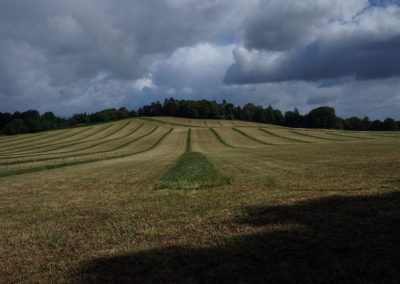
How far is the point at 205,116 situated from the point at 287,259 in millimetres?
145966

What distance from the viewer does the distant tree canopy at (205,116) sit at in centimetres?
13512

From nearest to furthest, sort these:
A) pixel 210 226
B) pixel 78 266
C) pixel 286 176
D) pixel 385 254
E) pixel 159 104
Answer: pixel 385 254 → pixel 78 266 → pixel 210 226 → pixel 286 176 → pixel 159 104

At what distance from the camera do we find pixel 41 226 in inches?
497

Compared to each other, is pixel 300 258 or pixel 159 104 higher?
pixel 159 104

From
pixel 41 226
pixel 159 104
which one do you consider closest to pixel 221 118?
pixel 159 104

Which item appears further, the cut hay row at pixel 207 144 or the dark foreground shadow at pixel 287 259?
the cut hay row at pixel 207 144

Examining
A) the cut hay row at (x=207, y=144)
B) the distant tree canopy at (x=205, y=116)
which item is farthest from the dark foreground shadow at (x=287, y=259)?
the distant tree canopy at (x=205, y=116)

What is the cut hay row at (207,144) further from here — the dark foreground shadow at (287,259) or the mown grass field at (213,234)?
the dark foreground shadow at (287,259)

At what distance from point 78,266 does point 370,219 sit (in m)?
7.57

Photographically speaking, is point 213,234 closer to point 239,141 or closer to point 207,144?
point 207,144

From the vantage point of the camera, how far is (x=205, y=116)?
15350 centimetres

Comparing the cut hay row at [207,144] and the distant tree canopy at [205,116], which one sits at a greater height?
the distant tree canopy at [205,116]

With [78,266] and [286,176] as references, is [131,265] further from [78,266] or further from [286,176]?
[286,176]

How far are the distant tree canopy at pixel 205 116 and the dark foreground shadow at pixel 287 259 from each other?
129815 millimetres
